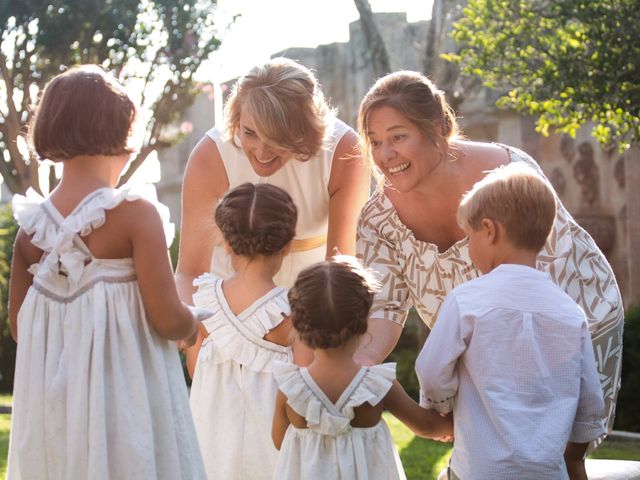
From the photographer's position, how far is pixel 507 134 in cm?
1773

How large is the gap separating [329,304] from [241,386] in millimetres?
940

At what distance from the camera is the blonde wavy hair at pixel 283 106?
183 inches

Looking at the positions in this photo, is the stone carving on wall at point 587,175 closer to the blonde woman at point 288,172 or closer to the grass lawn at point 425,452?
the grass lawn at point 425,452

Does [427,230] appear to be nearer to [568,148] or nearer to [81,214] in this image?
[81,214]

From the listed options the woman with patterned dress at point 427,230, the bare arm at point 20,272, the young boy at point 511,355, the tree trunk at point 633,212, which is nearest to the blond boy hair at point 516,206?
the young boy at point 511,355

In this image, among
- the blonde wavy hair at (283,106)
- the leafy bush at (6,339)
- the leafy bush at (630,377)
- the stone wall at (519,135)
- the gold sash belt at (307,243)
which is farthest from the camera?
the leafy bush at (6,339)

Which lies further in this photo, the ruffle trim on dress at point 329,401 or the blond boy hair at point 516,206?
the ruffle trim on dress at point 329,401

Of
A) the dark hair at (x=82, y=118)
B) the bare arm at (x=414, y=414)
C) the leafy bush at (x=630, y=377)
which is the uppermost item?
the dark hair at (x=82, y=118)

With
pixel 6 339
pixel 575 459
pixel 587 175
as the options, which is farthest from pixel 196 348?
pixel 6 339

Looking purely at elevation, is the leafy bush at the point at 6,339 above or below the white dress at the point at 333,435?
below

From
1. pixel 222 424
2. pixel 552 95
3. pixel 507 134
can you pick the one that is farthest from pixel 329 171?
pixel 507 134

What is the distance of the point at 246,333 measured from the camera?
4383 millimetres

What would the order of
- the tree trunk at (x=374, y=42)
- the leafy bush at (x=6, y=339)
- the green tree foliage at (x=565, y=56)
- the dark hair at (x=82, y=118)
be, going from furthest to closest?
the leafy bush at (x=6, y=339)
the tree trunk at (x=374, y=42)
the green tree foliage at (x=565, y=56)
the dark hair at (x=82, y=118)

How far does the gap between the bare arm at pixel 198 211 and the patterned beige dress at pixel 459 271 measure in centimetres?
76
